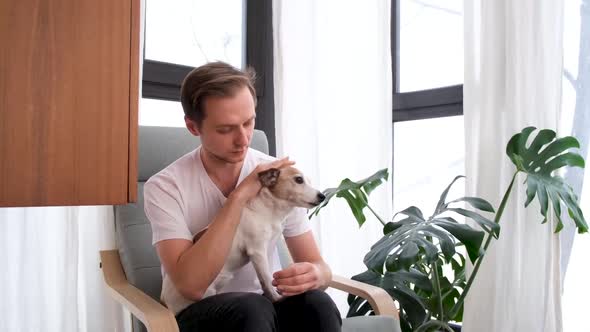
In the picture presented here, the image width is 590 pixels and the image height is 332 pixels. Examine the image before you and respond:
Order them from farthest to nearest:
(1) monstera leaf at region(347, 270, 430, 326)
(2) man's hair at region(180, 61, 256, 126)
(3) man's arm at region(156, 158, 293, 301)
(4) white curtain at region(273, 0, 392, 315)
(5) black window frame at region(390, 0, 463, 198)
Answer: (4) white curtain at region(273, 0, 392, 315) → (5) black window frame at region(390, 0, 463, 198) → (1) monstera leaf at region(347, 270, 430, 326) → (2) man's hair at region(180, 61, 256, 126) → (3) man's arm at region(156, 158, 293, 301)

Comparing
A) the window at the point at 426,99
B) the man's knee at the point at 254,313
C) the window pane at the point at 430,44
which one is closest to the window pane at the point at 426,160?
the window at the point at 426,99

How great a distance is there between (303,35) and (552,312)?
168 centimetres

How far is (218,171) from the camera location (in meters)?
1.31

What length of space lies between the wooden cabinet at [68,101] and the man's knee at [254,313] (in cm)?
34

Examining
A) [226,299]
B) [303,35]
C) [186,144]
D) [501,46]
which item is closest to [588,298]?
[501,46]

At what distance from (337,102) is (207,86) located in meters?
1.29

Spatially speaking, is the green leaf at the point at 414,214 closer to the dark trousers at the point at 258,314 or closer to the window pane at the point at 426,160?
the dark trousers at the point at 258,314

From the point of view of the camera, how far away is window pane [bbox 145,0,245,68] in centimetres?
251

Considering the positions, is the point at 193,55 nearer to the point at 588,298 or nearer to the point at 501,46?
the point at 501,46

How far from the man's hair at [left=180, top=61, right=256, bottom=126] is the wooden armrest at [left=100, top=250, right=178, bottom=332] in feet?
1.50

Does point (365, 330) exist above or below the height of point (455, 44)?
below

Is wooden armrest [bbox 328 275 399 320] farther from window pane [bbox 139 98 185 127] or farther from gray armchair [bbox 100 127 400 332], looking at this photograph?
window pane [bbox 139 98 185 127]

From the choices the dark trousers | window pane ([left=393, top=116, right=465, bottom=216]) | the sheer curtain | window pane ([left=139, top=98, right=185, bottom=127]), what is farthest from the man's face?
window pane ([left=393, top=116, right=465, bottom=216])

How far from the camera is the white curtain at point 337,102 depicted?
2295 millimetres
